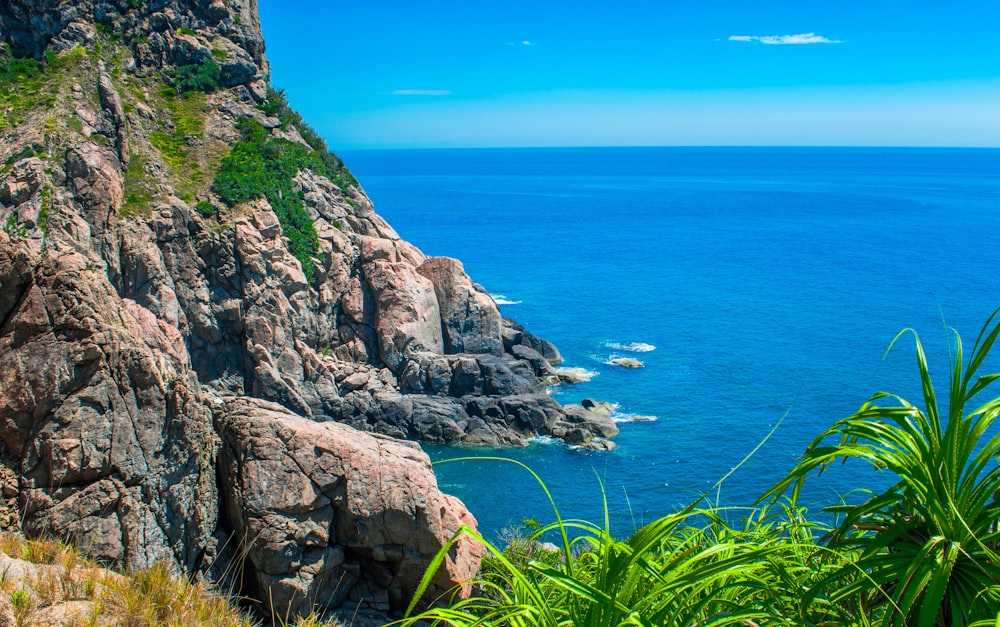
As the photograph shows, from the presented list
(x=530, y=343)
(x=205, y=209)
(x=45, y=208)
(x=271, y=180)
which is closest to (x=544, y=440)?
(x=530, y=343)

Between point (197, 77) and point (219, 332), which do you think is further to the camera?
point (197, 77)

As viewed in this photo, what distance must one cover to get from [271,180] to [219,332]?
38.8 ft

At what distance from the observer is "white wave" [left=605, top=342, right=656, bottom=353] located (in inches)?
2638

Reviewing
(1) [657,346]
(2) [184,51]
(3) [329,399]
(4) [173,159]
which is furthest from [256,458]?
(1) [657,346]

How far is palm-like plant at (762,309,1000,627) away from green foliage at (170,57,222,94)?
6048cm

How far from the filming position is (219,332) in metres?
49.5

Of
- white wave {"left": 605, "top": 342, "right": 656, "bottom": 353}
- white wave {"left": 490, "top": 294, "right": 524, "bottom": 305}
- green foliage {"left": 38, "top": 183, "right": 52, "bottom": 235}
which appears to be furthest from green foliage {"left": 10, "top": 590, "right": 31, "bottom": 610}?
white wave {"left": 490, "top": 294, "right": 524, "bottom": 305}

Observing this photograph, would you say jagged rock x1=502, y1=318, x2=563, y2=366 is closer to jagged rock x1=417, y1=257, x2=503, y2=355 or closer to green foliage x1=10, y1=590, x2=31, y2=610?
jagged rock x1=417, y1=257, x2=503, y2=355

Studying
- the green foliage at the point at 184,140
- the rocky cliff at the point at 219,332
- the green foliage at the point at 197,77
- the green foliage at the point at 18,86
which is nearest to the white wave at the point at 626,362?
the rocky cliff at the point at 219,332

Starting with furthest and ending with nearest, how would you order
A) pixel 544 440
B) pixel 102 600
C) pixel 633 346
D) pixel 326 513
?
pixel 633 346 < pixel 544 440 < pixel 326 513 < pixel 102 600

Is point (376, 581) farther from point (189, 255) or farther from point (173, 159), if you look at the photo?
point (173, 159)

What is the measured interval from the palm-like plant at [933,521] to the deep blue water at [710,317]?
2188 mm

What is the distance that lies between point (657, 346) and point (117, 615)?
63.6 meters

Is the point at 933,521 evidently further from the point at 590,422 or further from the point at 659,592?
the point at 590,422
